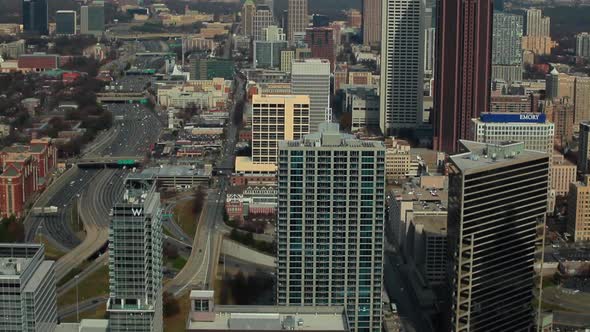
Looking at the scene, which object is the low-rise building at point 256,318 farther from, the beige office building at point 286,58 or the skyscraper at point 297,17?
the skyscraper at point 297,17

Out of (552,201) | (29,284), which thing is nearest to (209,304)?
(29,284)

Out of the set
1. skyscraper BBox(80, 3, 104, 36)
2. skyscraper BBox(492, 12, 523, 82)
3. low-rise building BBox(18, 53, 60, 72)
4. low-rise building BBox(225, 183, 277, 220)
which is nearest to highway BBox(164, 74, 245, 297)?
low-rise building BBox(225, 183, 277, 220)

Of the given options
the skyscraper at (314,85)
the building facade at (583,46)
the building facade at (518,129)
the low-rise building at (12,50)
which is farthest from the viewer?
the low-rise building at (12,50)

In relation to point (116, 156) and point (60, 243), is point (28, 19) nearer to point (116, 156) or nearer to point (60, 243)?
point (116, 156)

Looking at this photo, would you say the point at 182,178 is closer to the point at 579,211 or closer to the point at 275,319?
the point at 579,211

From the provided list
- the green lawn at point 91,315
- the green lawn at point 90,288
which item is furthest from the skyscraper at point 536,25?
the green lawn at point 91,315
